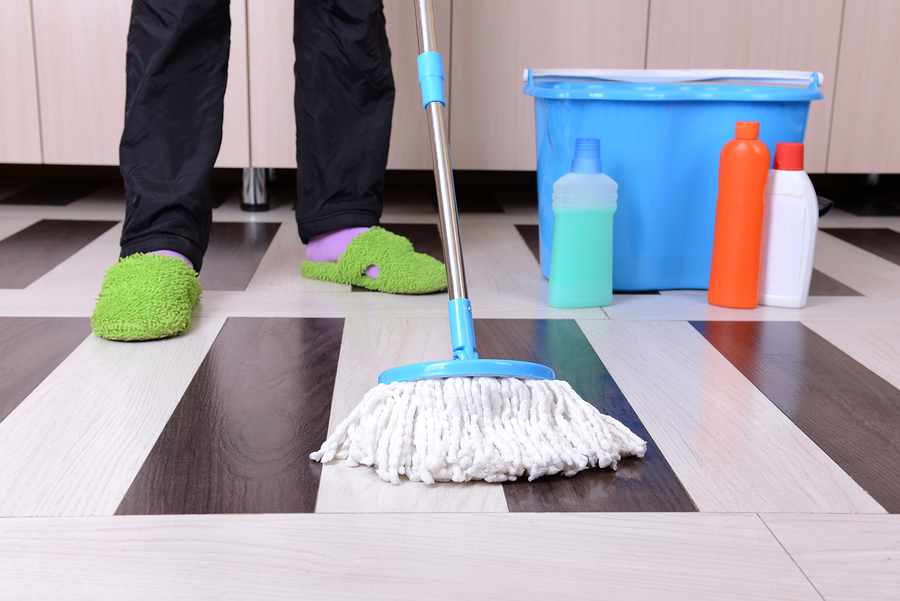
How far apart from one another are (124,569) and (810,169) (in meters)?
1.77

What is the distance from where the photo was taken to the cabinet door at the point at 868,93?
1.77 m

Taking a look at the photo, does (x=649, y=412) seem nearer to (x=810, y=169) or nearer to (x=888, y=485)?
(x=888, y=485)

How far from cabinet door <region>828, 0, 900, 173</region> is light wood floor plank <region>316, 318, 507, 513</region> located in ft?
4.20

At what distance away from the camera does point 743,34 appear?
5.75 ft

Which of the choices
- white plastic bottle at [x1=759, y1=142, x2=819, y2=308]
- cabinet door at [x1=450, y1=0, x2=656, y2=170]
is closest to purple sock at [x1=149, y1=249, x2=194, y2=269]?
white plastic bottle at [x1=759, y1=142, x2=819, y2=308]

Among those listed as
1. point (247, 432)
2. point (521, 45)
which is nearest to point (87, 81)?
point (521, 45)

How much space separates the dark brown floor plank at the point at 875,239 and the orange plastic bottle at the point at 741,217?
502 mm

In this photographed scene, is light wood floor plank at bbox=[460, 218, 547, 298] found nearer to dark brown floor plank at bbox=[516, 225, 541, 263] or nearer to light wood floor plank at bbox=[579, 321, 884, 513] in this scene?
dark brown floor plank at bbox=[516, 225, 541, 263]

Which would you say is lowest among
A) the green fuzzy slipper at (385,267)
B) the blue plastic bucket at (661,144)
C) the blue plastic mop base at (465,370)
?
the green fuzzy slipper at (385,267)

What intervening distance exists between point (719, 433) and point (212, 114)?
2.45 ft

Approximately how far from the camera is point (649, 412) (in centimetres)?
76

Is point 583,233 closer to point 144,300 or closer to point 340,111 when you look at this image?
point 340,111

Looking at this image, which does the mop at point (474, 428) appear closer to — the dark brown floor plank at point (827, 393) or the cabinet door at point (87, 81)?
the dark brown floor plank at point (827, 393)

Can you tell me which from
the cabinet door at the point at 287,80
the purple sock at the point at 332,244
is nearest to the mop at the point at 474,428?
the purple sock at the point at 332,244
